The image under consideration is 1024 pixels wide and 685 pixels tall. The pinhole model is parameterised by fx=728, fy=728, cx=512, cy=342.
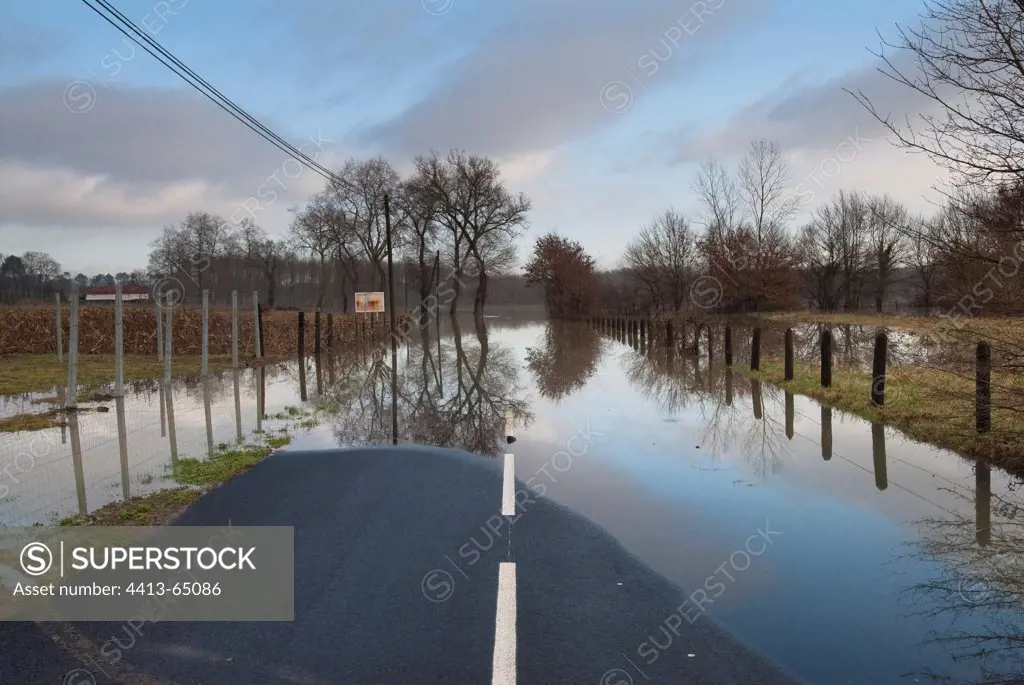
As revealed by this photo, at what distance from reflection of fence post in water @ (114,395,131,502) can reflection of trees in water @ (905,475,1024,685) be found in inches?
258

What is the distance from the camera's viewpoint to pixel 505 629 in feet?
13.1

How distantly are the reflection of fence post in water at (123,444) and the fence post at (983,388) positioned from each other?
8851 mm

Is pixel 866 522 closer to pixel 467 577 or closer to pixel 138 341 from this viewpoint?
pixel 467 577

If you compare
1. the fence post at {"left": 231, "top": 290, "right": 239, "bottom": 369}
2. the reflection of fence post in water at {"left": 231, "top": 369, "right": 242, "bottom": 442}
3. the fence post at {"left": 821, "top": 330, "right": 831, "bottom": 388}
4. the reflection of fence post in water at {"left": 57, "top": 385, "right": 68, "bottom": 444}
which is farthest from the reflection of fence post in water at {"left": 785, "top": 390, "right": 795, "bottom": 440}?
the fence post at {"left": 231, "top": 290, "right": 239, "bottom": 369}

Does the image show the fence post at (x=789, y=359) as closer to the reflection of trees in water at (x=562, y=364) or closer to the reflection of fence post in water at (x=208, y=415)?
the reflection of trees in water at (x=562, y=364)

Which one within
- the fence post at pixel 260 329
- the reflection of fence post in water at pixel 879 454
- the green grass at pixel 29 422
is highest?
the fence post at pixel 260 329

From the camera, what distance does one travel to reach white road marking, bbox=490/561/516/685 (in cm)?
348

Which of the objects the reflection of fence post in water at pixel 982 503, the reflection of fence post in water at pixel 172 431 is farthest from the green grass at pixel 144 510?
the reflection of fence post in water at pixel 982 503

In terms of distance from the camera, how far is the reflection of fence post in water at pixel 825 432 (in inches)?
368

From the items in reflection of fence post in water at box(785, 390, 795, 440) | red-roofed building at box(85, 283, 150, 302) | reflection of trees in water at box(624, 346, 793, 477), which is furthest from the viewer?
red-roofed building at box(85, 283, 150, 302)

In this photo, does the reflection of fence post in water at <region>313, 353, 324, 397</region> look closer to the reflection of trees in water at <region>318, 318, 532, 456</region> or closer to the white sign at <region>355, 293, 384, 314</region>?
the reflection of trees in water at <region>318, 318, 532, 456</region>

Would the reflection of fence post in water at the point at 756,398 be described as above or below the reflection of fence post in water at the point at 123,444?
below

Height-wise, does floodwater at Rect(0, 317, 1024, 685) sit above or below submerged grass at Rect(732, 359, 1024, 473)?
below

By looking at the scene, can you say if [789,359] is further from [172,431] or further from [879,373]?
[172,431]
